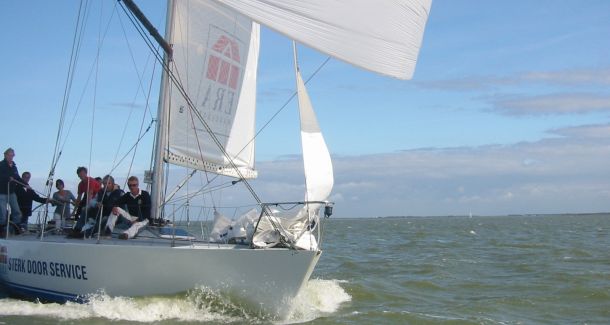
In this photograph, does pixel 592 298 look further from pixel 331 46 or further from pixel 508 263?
pixel 331 46

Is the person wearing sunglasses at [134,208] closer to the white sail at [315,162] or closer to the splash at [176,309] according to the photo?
the splash at [176,309]

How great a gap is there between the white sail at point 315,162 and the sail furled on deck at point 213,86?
2.19 metres

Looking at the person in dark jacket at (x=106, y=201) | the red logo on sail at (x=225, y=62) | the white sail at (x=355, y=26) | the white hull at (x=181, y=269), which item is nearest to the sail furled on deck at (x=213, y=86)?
the red logo on sail at (x=225, y=62)

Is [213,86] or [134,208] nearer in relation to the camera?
[134,208]

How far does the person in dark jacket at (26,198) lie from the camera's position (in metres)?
12.1

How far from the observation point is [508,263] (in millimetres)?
18766

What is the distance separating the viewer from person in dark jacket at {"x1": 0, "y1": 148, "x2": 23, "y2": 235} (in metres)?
11.5

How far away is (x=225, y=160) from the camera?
1173 cm

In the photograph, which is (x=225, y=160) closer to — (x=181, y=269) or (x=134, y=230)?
(x=134, y=230)

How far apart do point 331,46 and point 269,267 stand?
9.70 feet

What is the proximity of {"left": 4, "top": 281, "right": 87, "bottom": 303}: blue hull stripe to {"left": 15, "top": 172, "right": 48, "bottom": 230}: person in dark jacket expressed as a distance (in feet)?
4.49

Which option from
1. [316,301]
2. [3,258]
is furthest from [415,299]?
[3,258]

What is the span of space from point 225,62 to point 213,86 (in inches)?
19.7

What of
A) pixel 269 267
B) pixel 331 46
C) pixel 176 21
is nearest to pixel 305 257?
pixel 269 267
